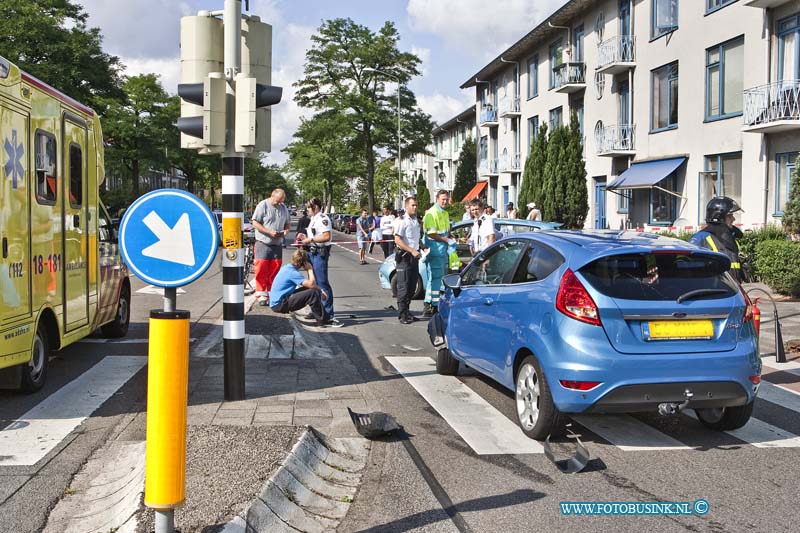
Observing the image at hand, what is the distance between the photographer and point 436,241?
41.6ft

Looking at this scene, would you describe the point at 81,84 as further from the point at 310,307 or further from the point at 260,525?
the point at 260,525

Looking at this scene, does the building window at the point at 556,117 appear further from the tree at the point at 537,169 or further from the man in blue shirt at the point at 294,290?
the man in blue shirt at the point at 294,290

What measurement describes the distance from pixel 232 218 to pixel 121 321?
16.0 ft

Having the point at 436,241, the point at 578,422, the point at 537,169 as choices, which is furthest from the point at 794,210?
the point at 537,169

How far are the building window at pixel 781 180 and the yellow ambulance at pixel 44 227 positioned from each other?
1738 centimetres

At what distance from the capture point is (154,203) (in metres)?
4.05

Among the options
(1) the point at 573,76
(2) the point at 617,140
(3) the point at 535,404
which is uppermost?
(1) the point at 573,76

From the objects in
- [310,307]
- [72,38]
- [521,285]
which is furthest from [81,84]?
[521,285]

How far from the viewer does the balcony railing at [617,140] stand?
29.5 metres

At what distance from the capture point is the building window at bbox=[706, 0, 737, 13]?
23.1 m

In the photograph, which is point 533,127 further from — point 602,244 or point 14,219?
point 14,219

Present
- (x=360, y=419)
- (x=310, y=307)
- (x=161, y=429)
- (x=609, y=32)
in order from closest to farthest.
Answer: (x=161, y=429)
(x=360, y=419)
(x=310, y=307)
(x=609, y=32)

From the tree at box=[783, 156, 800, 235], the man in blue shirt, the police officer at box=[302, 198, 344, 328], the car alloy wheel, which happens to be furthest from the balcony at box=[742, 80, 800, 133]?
the car alloy wheel

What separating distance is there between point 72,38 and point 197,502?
44006 millimetres
